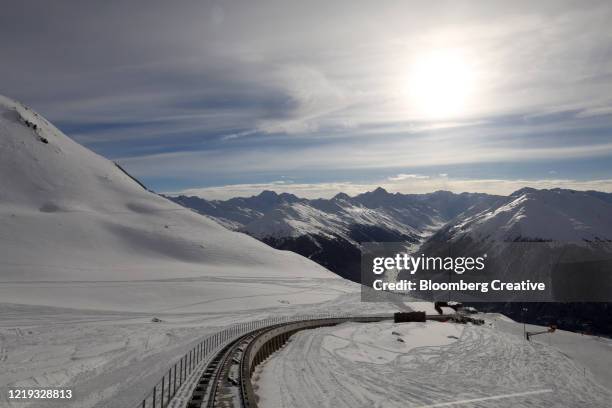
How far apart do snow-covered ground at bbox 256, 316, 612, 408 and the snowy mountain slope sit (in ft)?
189

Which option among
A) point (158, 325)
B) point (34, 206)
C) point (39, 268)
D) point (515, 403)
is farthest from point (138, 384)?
point (34, 206)

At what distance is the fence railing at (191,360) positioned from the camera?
27.3 m

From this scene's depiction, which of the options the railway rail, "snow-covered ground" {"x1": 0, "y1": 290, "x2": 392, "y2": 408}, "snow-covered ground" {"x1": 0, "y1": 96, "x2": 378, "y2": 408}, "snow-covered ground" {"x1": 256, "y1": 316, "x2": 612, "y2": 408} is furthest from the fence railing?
"snow-covered ground" {"x1": 256, "y1": 316, "x2": 612, "y2": 408}

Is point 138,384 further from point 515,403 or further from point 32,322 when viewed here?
point 32,322

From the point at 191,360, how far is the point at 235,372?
786cm

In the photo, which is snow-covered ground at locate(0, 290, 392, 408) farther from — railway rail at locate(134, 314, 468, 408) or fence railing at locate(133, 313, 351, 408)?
railway rail at locate(134, 314, 468, 408)

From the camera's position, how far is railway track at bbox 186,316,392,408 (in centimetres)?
2681

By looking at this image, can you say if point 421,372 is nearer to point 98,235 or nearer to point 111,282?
point 111,282

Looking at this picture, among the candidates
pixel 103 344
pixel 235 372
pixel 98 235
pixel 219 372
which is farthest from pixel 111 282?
pixel 235 372

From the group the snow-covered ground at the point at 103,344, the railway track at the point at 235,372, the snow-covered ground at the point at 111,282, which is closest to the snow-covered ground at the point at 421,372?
the railway track at the point at 235,372

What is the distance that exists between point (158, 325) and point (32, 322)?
620 inches

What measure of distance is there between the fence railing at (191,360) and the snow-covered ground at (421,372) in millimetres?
5533

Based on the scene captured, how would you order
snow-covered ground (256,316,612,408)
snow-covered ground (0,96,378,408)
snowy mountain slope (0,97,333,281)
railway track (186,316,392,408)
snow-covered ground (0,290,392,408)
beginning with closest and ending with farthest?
railway track (186,316,392,408), snow-covered ground (0,290,392,408), snow-covered ground (256,316,612,408), snow-covered ground (0,96,378,408), snowy mountain slope (0,97,333,281)

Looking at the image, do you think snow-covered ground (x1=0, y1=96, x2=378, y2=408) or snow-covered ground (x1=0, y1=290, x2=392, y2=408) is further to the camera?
snow-covered ground (x1=0, y1=96, x2=378, y2=408)
